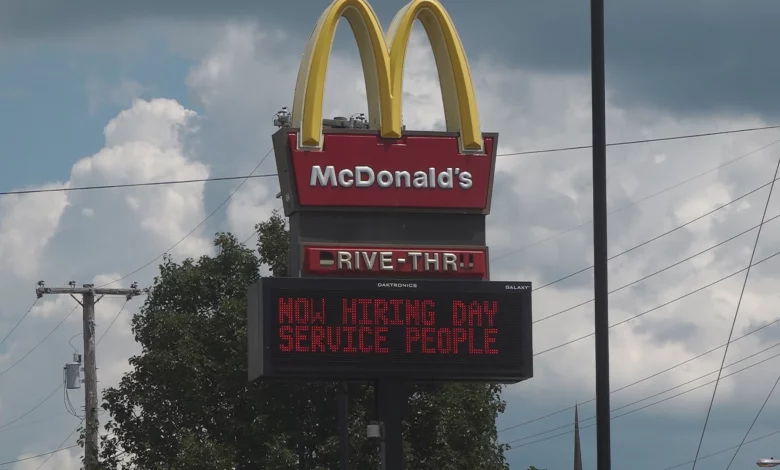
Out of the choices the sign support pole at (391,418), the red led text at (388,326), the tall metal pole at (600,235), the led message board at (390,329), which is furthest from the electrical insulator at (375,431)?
the tall metal pole at (600,235)

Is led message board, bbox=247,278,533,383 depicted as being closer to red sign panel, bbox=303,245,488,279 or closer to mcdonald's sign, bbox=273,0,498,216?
red sign panel, bbox=303,245,488,279

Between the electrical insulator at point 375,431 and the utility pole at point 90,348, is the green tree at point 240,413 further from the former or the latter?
the electrical insulator at point 375,431

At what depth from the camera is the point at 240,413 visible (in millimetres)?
38656

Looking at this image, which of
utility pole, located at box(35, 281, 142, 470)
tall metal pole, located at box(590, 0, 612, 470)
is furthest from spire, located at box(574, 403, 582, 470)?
tall metal pole, located at box(590, 0, 612, 470)

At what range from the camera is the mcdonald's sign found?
24766 millimetres

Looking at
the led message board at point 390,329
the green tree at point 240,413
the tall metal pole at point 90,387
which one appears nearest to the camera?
the led message board at point 390,329

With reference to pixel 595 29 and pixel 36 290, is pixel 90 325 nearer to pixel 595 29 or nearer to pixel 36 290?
pixel 36 290

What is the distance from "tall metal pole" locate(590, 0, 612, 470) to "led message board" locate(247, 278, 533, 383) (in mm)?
6095

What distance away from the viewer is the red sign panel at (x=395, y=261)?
2442cm

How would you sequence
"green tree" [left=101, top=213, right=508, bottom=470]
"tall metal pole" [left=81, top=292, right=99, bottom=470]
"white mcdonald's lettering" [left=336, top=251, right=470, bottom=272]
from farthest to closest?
"tall metal pole" [left=81, top=292, right=99, bottom=470] → "green tree" [left=101, top=213, right=508, bottom=470] → "white mcdonald's lettering" [left=336, top=251, right=470, bottom=272]

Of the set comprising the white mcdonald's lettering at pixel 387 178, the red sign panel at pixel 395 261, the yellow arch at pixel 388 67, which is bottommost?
the red sign panel at pixel 395 261

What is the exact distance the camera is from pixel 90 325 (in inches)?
1977

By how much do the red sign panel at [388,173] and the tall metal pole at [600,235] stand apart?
6931 mm

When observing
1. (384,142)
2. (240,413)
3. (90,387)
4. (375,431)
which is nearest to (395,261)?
(384,142)
